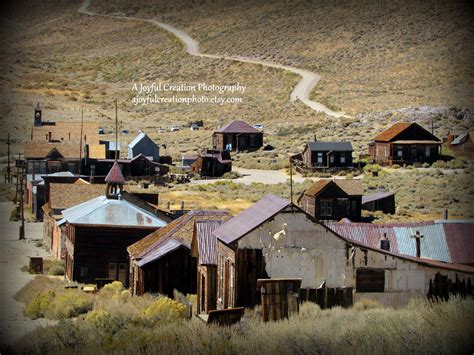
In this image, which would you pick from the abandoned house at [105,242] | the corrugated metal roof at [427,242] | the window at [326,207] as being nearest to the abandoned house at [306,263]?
the corrugated metal roof at [427,242]

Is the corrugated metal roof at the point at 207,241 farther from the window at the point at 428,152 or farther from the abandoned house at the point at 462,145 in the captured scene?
the abandoned house at the point at 462,145

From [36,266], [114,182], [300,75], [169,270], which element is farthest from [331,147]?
[300,75]

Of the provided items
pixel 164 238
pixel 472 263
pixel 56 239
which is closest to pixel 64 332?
pixel 164 238

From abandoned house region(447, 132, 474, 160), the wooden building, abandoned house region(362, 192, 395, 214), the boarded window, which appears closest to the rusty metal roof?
the boarded window

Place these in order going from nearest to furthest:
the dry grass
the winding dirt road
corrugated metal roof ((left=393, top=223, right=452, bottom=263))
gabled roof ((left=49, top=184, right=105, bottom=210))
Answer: the dry grass → corrugated metal roof ((left=393, top=223, right=452, bottom=263)) → gabled roof ((left=49, top=184, right=105, bottom=210)) → the winding dirt road

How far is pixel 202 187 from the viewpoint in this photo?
146ft

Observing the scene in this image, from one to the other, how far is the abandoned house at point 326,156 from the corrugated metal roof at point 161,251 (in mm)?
29376

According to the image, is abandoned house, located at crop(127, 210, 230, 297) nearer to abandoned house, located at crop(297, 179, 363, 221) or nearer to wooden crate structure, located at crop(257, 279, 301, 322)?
wooden crate structure, located at crop(257, 279, 301, 322)

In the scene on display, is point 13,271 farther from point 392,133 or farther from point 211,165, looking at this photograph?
point 392,133

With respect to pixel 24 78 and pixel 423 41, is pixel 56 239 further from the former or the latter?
pixel 24 78

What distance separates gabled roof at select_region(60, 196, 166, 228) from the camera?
24.5 meters

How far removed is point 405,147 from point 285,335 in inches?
1538

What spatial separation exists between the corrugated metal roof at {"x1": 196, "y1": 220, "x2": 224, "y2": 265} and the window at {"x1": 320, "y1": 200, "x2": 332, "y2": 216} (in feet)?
54.5

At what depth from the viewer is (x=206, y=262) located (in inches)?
707
